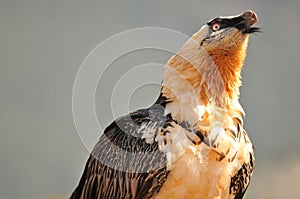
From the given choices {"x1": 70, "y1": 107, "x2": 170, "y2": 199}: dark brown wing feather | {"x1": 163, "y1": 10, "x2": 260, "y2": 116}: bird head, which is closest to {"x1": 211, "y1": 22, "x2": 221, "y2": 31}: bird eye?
{"x1": 163, "y1": 10, "x2": 260, "y2": 116}: bird head

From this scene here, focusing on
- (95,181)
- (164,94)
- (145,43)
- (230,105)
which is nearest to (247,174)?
(230,105)

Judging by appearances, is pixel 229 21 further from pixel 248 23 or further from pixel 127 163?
pixel 127 163

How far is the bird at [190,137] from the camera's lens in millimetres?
1394

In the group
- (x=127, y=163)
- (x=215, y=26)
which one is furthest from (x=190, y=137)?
(x=215, y=26)

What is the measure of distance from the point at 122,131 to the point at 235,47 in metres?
0.37

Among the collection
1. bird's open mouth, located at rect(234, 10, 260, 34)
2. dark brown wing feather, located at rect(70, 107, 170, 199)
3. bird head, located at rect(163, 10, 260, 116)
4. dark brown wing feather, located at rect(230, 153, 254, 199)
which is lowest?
dark brown wing feather, located at rect(230, 153, 254, 199)

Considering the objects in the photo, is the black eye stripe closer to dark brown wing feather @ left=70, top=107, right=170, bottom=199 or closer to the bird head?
the bird head

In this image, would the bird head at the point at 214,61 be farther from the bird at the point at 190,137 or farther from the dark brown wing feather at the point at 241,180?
the dark brown wing feather at the point at 241,180

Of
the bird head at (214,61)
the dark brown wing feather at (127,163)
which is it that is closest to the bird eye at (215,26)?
the bird head at (214,61)

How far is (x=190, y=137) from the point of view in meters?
1.39

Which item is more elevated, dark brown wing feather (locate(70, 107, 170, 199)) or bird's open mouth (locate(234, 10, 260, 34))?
bird's open mouth (locate(234, 10, 260, 34))

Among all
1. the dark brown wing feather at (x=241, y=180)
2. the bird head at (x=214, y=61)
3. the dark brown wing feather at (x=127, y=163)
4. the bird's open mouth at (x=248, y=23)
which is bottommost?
the dark brown wing feather at (x=241, y=180)

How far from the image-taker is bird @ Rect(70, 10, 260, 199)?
54.9 inches

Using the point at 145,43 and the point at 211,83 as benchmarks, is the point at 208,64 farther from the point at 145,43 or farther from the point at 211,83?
the point at 145,43
